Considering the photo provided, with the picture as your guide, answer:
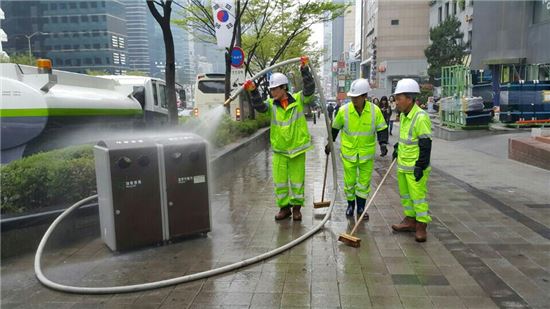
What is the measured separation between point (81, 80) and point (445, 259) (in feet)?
26.6

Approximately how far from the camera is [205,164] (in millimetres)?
4945

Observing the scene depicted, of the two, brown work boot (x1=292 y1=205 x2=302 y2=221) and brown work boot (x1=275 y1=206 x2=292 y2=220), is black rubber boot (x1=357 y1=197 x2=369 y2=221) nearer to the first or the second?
brown work boot (x1=292 y1=205 x2=302 y2=221)

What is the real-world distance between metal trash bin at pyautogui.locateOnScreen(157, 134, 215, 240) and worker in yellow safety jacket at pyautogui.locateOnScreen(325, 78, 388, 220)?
1.75 m

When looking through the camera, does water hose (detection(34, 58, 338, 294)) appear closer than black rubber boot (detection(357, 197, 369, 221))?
Yes

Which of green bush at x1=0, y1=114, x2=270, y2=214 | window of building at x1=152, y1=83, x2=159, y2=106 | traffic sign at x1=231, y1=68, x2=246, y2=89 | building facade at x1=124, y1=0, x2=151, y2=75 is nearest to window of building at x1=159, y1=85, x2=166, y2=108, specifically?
window of building at x1=152, y1=83, x2=159, y2=106

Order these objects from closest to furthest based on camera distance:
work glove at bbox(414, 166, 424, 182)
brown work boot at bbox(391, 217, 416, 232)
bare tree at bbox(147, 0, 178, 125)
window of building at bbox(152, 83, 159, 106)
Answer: work glove at bbox(414, 166, 424, 182)
brown work boot at bbox(391, 217, 416, 232)
bare tree at bbox(147, 0, 178, 125)
window of building at bbox(152, 83, 159, 106)

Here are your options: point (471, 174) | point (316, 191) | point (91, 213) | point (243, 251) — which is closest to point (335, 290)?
point (243, 251)

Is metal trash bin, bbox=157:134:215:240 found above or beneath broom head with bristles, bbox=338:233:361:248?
above

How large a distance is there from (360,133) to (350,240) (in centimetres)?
139

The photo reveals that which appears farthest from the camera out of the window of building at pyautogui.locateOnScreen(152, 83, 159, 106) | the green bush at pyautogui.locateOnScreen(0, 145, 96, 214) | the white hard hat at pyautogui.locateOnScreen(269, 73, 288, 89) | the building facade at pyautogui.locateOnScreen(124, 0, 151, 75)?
the building facade at pyautogui.locateOnScreen(124, 0, 151, 75)

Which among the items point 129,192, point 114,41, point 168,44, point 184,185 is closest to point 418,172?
point 184,185

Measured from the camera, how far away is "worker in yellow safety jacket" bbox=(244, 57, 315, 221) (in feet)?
17.7

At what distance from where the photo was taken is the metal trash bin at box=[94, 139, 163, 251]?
4375mm

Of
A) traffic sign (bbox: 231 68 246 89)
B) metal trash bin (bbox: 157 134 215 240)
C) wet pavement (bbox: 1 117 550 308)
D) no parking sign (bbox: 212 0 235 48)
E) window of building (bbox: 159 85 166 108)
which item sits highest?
no parking sign (bbox: 212 0 235 48)
